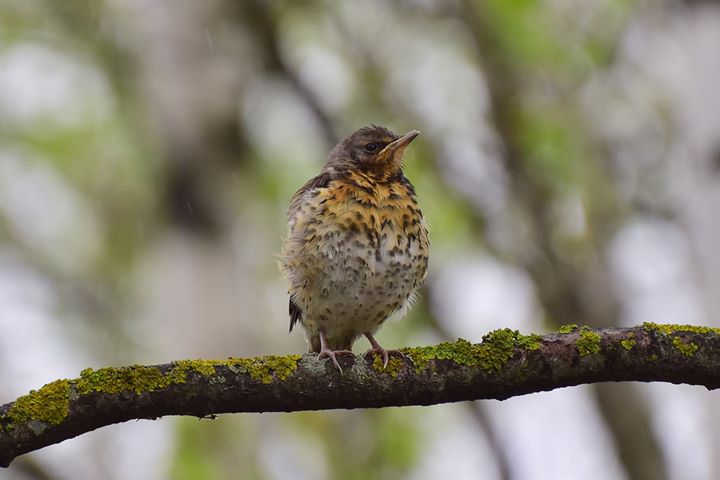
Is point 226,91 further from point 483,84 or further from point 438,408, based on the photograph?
Result: point 438,408

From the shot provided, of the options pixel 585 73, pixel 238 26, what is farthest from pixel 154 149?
pixel 585 73

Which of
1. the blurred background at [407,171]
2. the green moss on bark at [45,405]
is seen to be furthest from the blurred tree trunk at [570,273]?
the green moss on bark at [45,405]

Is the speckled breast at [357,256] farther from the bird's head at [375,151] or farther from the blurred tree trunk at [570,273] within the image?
the blurred tree trunk at [570,273]

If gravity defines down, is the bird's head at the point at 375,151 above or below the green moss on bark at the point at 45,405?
above

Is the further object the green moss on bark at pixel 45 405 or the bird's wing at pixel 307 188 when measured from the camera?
the bird's wing at pixel 307 188

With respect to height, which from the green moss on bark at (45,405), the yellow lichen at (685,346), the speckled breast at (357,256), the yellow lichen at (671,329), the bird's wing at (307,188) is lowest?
the yellow lichen at (685,346)

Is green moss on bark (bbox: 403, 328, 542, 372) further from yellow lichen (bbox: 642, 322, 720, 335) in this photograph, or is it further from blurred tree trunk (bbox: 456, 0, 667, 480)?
blurred tree trunk (bbox: 456, 0, 667, 480)

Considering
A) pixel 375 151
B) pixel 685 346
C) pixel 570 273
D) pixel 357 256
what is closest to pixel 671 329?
pixel 685 346

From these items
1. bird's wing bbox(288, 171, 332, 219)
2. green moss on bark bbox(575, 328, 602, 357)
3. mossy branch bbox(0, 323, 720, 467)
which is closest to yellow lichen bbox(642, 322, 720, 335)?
mossy branch bbox(0, 323, 720, 467)
